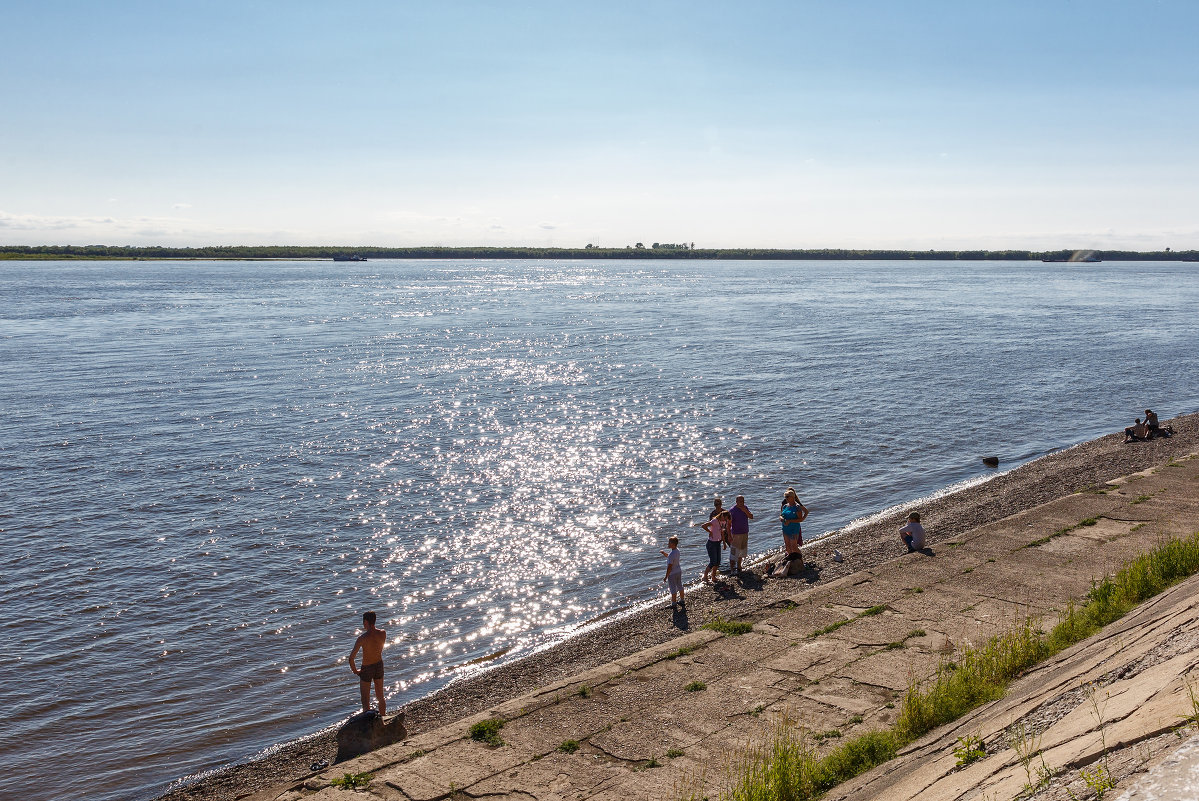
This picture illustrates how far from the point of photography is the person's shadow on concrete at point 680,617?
52.2ft

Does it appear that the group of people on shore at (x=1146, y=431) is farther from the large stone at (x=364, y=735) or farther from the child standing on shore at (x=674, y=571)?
the large stone at (x=364, y=735)

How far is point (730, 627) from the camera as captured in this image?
1437 centimetres

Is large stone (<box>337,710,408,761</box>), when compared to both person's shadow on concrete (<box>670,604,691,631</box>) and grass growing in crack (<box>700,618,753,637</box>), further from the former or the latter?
person's shadow on concrete (<box>670,604,691,631</box>)

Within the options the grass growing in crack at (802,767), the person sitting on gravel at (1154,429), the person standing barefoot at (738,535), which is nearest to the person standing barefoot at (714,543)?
the person standing barefoot at (738,535)

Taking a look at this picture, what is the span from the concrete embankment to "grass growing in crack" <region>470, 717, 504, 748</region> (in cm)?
9

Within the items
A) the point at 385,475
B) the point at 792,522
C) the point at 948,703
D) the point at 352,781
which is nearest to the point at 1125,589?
the point at 948,703

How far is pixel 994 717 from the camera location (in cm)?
868

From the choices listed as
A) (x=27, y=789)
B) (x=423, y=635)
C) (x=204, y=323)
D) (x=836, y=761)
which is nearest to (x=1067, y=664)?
(x=836, y=761)

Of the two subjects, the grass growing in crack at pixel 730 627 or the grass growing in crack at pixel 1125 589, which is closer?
the grass growing in crack at pixel 1125 589

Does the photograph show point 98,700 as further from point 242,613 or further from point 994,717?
point 994,717

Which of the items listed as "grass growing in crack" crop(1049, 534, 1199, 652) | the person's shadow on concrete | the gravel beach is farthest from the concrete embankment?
the person's shadow on concrete

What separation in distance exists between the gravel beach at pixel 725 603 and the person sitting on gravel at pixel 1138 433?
1.36 meters

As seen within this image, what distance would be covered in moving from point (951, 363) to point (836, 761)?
163 ft

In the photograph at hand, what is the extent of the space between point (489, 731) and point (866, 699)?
5333 millimetres
